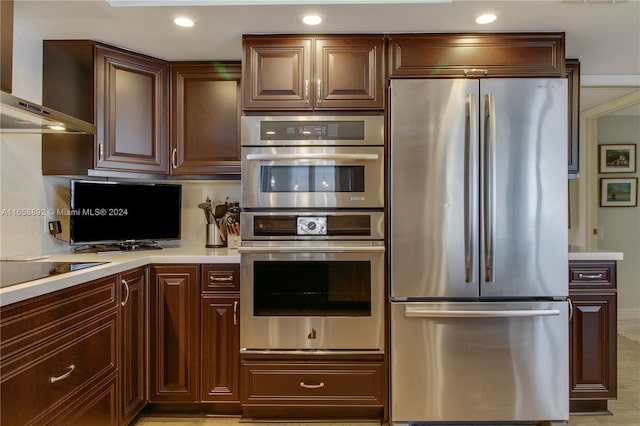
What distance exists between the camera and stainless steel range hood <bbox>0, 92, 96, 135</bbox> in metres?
1.29

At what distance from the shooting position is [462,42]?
2006 millimetres

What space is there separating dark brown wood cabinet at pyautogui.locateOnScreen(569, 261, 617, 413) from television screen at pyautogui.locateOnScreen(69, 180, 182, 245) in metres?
2.63

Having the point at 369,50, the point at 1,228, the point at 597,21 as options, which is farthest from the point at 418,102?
the point at 1,228

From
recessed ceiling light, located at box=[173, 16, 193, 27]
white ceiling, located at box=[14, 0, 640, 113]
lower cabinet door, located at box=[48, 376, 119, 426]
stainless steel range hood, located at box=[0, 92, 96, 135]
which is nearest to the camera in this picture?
stainless steel range hood, located at box=[0, 92, 96, 135]

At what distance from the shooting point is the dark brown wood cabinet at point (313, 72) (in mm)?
2020

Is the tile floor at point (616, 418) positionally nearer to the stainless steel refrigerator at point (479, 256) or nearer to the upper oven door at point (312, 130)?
the stainless steel refrigerator at point (479, 256)

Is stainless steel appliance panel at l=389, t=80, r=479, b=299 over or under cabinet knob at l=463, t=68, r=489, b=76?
under

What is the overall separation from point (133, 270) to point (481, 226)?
1.89 metres

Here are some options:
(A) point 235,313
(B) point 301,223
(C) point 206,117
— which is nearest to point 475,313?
(B) point 301,223

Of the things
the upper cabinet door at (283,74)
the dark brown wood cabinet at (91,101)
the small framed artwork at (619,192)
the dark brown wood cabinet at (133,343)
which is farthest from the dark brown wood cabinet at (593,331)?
the dark brown wood cabinet at (91,101)

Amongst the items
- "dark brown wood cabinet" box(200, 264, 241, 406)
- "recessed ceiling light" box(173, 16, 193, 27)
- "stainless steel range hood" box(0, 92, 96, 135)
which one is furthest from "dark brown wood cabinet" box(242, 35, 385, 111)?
"dark brown wood cabinet" box(200, 264, 241, 406)

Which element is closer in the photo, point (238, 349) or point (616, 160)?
point (238, 349)

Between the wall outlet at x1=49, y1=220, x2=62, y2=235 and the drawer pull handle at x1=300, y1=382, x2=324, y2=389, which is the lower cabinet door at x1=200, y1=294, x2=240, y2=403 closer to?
the drawer pull handle at x1=300, y1=382, x2=324, y2=389

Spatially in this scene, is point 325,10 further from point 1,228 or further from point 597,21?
point 1,228
